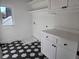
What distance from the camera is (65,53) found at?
159 cm

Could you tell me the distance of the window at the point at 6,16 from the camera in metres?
3.85

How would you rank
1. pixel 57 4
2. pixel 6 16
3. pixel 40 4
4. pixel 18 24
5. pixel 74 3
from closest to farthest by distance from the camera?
pixel 74 3
pixel 57 4
pixel 40 4
pixel 6 16
pixel 18 24

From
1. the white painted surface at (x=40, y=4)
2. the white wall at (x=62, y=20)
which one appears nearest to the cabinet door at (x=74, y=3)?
the white wall at (x=62, y=20)

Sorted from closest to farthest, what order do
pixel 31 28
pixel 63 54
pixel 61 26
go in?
pixel 63 54
pixel 61 26
pixel 31 28

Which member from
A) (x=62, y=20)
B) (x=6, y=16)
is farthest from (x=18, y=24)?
(x=62, y=20)

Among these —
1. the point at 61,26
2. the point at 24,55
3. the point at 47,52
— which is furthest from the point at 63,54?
the point at 24,55

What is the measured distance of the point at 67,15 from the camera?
2230 millimetres

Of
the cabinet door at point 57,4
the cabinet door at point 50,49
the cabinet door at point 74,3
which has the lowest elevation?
the cabinet door at point 50,49

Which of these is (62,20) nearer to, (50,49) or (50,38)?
(50,38)

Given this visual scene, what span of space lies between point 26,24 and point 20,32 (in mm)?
512

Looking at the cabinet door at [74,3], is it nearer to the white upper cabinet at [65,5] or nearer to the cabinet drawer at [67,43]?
the white upper cabinet at [65,5]

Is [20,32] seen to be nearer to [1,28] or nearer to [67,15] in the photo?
[1,28]

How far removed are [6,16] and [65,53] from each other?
3303 millimetres

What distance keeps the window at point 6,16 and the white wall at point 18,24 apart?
0.62ft
